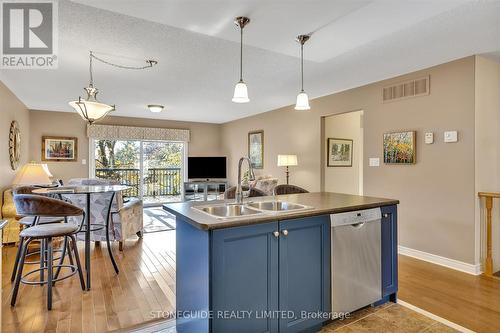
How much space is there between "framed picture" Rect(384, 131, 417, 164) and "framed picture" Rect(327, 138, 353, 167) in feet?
4.43

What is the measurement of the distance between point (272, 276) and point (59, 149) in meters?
6.52

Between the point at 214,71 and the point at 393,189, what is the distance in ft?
9.54

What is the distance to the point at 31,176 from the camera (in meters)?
4.31

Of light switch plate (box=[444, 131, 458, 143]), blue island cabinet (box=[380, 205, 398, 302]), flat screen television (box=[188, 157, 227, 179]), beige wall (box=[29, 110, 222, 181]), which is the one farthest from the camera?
flat screen television (box=[188, 157, 227, 179])

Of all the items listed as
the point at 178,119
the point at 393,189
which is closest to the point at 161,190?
the point at 178,119

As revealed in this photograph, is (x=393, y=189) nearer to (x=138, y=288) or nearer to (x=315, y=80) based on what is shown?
(x=315, y=80)

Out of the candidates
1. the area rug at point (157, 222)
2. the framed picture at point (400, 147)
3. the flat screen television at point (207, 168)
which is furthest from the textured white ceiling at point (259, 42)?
the flat screen television at point (207, 168)

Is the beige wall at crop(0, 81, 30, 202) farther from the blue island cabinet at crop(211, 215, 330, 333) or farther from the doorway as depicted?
the blue island cabinet at crop(211, 215, 330, 333)

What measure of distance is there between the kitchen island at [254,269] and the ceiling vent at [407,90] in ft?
7.24

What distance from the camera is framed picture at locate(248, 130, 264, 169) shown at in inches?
264

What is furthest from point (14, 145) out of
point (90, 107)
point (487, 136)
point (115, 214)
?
point (487, 136)

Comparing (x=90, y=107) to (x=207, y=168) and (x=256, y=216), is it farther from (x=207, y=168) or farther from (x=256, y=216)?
(x=207, y=168)

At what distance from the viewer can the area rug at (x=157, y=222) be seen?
502 cm

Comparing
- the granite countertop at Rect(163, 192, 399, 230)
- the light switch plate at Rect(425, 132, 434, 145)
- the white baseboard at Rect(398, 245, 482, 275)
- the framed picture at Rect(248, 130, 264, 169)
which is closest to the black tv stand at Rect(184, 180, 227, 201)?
the framed picture at Rect(248, 130, 264, 169)
